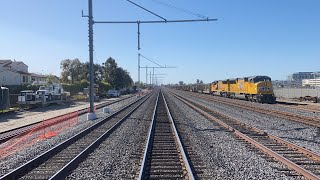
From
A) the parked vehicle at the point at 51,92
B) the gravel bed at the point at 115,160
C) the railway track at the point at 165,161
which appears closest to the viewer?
the railway track at the point at 165,161

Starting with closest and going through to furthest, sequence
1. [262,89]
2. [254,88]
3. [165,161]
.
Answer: [165,161]
[262,89]
[254,88]

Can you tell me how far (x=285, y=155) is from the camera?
11.3 meters

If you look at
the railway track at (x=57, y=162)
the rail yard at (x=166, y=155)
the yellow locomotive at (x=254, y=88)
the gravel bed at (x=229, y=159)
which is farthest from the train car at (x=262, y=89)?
the railway track at (x=57, y=162)

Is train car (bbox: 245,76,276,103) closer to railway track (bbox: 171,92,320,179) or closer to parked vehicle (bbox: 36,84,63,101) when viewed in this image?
parked vehicle (bbox: 36,84,63,101)

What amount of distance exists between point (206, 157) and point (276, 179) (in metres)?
3.04

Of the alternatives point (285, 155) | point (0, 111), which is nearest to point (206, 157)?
point (285, 155)

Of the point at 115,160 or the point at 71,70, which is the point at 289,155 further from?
the point at 71,70

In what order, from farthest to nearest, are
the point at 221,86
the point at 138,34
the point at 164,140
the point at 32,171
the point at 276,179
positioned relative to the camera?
1. the point at 221,86
2. the point at 138,34
3. the point at 164,140
4. the point at 32,171
5. the point at 276,179

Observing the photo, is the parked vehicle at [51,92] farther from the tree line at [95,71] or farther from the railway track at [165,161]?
the tree line at [95,71]

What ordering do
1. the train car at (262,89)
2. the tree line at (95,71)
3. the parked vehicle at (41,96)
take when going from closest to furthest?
the parked vehicle at (41,96)
the train car at (262,89)
the tree line at (95,71)

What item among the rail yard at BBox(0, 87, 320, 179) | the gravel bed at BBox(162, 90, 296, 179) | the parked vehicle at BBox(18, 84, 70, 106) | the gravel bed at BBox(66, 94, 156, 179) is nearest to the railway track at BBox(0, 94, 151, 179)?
the rail yard at BBox(0, 87, 320, 179)

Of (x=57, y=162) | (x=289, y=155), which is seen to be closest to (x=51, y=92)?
(x=57, y=162)

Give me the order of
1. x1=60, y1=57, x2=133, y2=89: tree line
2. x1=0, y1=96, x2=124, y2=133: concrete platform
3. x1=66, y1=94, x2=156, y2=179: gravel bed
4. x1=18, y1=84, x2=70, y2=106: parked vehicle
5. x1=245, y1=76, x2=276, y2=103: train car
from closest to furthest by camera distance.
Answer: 1. x1=66, y1=94, x2=156, y2=179: gravel bed
2. x1=0, y1=96, x2=124, y2=133: concrete platform
3. x1=18, y1=84, x2=70, y2=106: parked vehicle
4. x1=245, y1=76, x2=276, y2=103: train car
5. x1=60, y1=57, x2=133, y2=89: tree line

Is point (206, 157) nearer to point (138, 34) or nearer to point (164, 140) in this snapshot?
point (164, 140)
